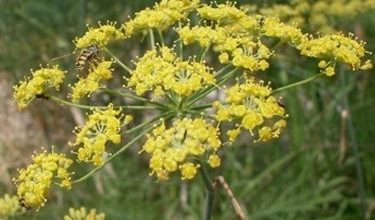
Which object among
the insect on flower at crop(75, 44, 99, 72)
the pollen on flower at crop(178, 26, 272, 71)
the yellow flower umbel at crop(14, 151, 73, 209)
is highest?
the insect on flower at crop(75, 44, 99, 72)

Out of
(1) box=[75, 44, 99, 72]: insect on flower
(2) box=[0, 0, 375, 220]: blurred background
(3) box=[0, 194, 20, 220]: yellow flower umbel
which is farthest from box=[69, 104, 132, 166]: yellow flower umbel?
(2) box=[0, 0, 375, 220]: blurred background

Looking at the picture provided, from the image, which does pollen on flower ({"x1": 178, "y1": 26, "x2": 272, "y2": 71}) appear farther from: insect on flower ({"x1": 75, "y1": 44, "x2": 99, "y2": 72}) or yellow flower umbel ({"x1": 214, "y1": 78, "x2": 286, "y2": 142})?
insect on flower ({"x1": 75, "y1": 44, "x2": 99, "y2": 72})

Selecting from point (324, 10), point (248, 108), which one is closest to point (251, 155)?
point (324, 10)

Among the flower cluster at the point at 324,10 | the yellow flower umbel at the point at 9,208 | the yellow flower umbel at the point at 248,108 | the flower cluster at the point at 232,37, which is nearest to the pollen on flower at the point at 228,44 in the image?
the flower cluster at the point at 232,37

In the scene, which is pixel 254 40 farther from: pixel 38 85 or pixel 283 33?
pixel 38 85

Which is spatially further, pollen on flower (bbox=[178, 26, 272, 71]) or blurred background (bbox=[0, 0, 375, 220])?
blurred background (bbox=[0, 0, 375, 220])

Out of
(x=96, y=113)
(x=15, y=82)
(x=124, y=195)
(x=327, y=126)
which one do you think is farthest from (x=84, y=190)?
(x=96, y=113)

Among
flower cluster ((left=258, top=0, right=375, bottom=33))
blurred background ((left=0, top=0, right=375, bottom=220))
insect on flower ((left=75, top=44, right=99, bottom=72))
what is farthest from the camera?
blurred background ((left=0, top=0, right=375, bottom=220))
